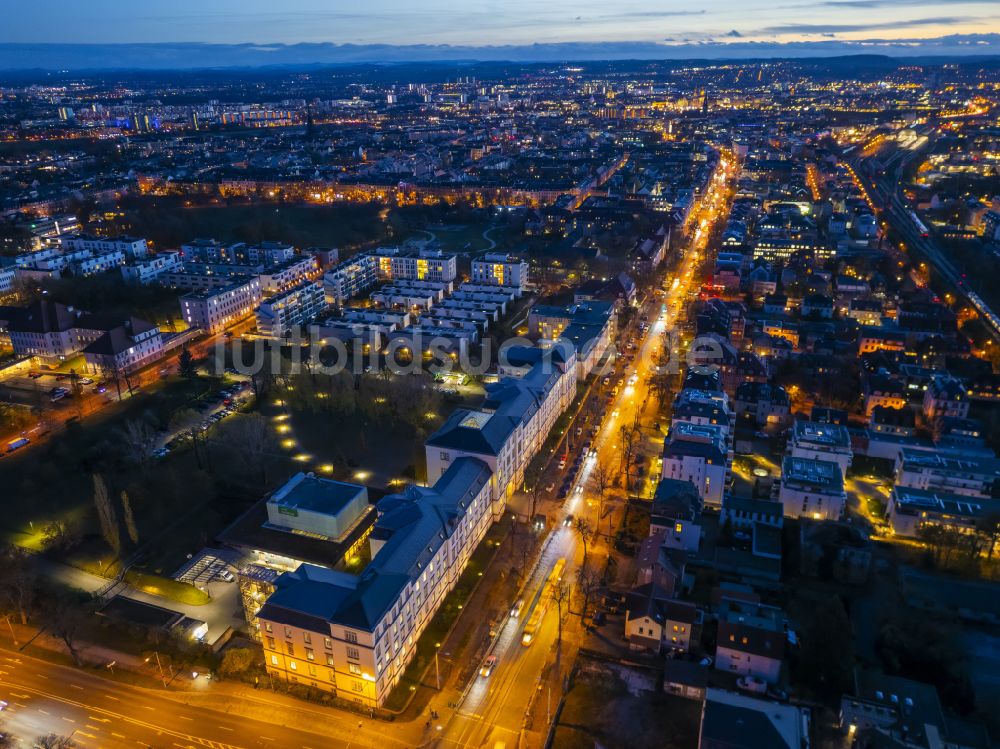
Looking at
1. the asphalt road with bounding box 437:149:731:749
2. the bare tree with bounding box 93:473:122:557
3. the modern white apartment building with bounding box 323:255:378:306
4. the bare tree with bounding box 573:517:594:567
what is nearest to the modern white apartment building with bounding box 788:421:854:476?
the asphalt road with bounding box 437:149:731:749

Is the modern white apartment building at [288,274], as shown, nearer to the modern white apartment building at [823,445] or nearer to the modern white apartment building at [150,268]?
the modern white apartment building at [150,268]

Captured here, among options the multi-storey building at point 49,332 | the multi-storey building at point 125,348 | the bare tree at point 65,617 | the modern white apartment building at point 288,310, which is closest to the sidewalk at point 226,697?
the bare tree at point 65,617

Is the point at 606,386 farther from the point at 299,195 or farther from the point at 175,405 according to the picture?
the point at 299,195

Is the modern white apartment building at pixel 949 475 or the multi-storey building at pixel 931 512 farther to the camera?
the modern white apartment building at pixel 949 475

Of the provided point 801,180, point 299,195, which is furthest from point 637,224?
point 299,195

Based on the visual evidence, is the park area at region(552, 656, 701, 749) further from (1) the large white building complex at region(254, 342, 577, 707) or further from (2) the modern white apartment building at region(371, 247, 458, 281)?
(2) the modern white apartment building at region(371, 247, 458, 281)

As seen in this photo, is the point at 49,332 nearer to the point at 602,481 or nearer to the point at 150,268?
the point at 150,268
